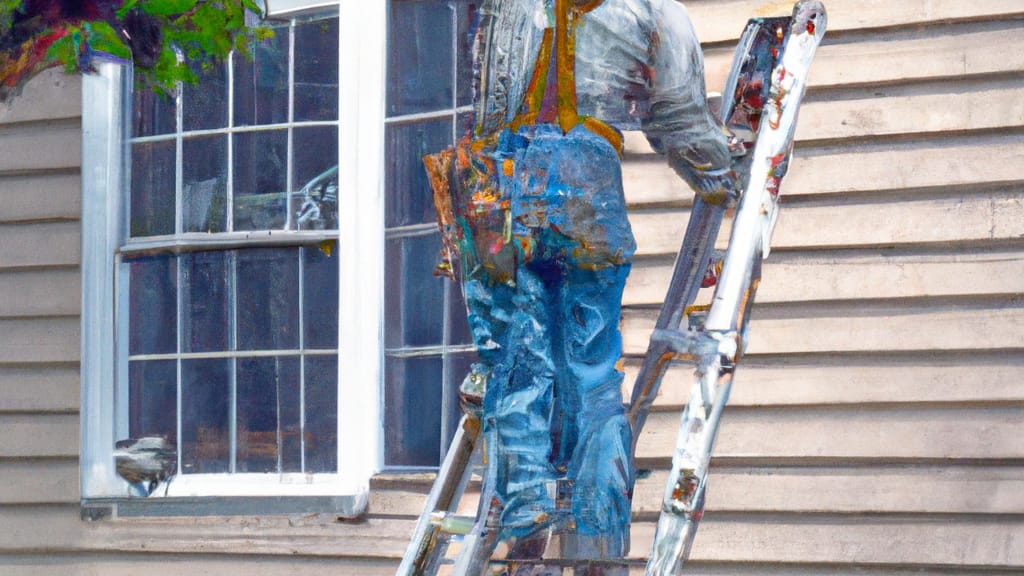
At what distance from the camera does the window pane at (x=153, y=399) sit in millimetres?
5660

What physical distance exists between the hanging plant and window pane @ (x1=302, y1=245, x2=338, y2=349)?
3.05ft

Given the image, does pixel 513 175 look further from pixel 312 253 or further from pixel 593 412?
pixel 312 253

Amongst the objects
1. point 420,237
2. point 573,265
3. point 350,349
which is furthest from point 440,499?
point 420,237

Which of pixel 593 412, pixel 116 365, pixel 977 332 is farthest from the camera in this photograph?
pixel 116 365

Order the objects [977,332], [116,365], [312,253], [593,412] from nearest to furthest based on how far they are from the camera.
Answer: [593,412] → [977,332] → [312,253] → [116,365]

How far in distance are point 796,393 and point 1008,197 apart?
90 cm

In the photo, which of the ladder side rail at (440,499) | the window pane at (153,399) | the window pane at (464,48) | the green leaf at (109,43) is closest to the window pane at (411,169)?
the window pane at (464,48)

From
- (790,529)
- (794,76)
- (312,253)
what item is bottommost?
(790,529)

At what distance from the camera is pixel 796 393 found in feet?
15.3

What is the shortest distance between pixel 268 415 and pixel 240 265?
1.96 ft

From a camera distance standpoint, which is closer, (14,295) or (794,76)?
(794,76)

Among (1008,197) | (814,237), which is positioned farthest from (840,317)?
(1008,197)

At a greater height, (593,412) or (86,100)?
(86,100)

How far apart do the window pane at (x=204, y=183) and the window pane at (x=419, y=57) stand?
2.58ft
